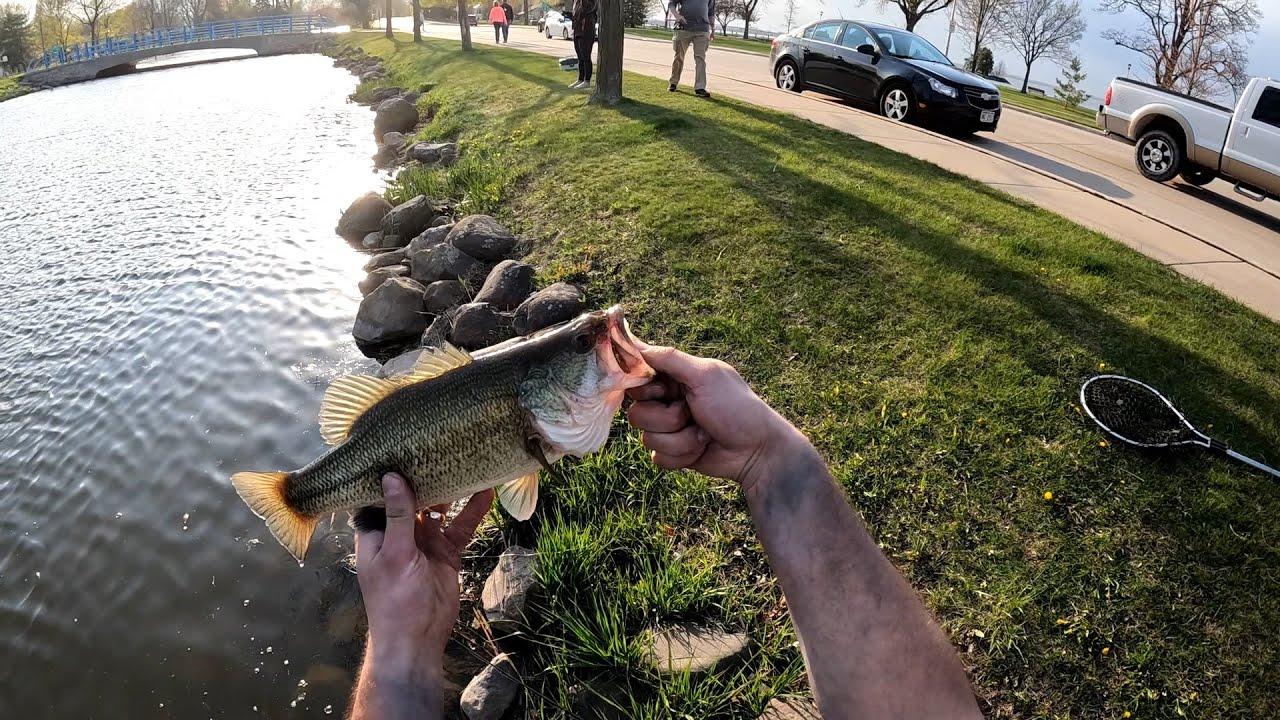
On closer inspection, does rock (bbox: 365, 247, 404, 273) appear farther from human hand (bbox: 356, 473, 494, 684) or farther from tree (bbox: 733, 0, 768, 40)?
tree (bbox: 733, 0, 768, 40)

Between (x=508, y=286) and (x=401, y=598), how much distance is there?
5.15 metres

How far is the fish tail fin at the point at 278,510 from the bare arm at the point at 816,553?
1.37 metres

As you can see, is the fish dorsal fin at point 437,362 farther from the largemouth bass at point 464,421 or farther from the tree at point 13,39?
the tree at point 13,39

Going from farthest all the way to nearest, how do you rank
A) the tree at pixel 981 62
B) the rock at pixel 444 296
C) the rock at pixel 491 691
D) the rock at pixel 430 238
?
the tree at pixel 981 62 → the rock at pixel 430 238 → the rock at pixel 444 296 → the rock at pixel 491 691

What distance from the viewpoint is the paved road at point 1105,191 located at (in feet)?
26.2

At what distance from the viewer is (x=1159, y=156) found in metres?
12.6

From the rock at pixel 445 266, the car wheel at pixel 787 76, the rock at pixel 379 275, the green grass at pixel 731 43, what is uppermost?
the green grass at pixel 731 43

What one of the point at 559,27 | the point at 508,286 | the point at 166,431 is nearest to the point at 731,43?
the point at 559,27

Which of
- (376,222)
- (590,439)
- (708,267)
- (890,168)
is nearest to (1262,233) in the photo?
(890,168)

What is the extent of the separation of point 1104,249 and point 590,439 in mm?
7442

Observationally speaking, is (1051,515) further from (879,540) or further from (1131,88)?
(1131,88)

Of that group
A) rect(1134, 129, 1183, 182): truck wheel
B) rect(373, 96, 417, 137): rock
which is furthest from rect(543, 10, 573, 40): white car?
rect(1134, 129, 1183, 182): truck wheel

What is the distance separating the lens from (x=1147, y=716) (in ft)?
10.4

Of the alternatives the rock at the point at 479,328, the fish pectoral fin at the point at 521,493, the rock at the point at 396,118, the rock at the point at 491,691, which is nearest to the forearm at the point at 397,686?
the fish pectoral fin at the point at 521,493
